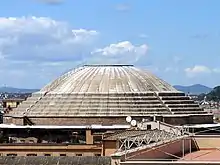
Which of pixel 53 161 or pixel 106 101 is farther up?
pixel 106 101

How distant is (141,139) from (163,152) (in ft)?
17.0

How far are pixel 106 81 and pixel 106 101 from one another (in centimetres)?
465

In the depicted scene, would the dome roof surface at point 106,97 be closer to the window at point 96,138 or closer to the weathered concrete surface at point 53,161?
the window at point 96,138

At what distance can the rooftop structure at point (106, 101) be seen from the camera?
309 ft

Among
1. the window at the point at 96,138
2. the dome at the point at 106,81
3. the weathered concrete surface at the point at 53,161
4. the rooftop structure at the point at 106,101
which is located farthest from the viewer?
the dome at the point at 106,81

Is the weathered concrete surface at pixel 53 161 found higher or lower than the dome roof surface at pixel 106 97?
lower

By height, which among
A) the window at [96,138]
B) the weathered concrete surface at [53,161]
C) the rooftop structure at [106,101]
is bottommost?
the weathered concrete surface at [53,161]

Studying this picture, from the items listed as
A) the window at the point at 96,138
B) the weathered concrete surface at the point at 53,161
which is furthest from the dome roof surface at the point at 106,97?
the weathered concrete surface at the point at 53,161

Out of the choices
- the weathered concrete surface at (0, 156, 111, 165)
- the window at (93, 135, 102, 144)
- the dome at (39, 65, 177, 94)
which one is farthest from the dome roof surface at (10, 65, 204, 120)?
the weathered concrete surface at (0, 156, 111, 165)

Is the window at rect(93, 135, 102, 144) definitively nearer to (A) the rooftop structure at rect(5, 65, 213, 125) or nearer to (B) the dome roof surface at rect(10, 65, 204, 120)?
(A) the rooftop structure at rect(5, 65, 213, 125)

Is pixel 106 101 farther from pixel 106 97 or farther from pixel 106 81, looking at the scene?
pixel 106 81

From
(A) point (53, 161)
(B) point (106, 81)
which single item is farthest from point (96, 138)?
(A) point (53, 161)

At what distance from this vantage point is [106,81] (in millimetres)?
100625

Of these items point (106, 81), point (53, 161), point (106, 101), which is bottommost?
point (53, 161)
